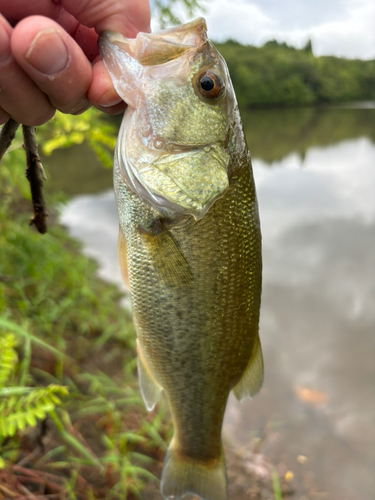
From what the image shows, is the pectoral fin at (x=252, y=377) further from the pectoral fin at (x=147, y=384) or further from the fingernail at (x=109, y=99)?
the fingernail at (x=109, y=99)

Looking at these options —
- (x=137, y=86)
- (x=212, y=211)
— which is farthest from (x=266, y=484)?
(x=137, y=86)

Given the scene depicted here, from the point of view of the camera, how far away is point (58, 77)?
3.68 feet

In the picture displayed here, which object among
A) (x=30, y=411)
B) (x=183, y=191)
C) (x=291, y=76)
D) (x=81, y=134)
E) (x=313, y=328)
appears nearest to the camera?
(x=183, y=191)

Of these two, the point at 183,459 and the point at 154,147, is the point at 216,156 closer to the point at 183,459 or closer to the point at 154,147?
the point at 154,147

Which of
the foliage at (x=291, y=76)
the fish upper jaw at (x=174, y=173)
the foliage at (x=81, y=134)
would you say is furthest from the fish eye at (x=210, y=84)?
the foliage at (x=291, y=76)

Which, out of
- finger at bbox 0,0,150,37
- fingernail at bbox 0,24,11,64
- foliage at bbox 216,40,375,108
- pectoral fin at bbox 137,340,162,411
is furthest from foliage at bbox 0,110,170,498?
foliage at bbox 216,40,375,108

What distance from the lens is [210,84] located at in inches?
53.2

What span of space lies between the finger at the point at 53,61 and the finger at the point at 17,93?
0.02 m

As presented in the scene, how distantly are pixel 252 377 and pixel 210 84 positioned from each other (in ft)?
4.17

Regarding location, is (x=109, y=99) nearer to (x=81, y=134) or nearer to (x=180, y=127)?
(x=180, y=127)

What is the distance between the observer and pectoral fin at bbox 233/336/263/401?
167 centimetres

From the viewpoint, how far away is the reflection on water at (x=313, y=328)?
11.8 feet

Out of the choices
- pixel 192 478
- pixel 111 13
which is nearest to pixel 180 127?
pixel 111 13

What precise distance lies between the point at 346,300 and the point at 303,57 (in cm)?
7503
